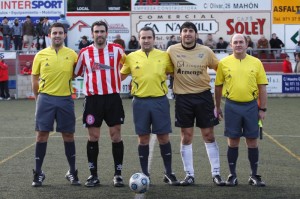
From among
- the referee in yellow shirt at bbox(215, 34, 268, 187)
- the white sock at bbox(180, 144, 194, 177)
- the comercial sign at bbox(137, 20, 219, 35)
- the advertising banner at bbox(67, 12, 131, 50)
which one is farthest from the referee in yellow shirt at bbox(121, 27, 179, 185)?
the advertising banner at bbox(67, 12, 131, 50)

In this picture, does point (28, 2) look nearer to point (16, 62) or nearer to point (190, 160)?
point (16, 62)

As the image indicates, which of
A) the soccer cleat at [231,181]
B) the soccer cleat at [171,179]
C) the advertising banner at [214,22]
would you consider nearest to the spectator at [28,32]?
the advertising banner at [214,22]

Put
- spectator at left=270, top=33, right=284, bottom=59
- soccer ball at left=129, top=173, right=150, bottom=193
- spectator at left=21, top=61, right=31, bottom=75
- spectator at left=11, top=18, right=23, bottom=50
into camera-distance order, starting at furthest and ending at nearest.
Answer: spectator at left=11, top=18, right=23, bottom=50 < spectator at left=270, top=33, right=284, bottom=59 < spectator at left=21, top=61, right=31, bottom=75 < soccer ball at left=129, top=173, right=150, bottom=193

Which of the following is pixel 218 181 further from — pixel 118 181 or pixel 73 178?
pixel 73 178

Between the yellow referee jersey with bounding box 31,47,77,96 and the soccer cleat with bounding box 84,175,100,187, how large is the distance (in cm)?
109

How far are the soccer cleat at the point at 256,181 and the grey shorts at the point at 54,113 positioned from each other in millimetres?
2298

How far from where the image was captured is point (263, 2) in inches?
1405

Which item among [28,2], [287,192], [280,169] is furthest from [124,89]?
[287,192]

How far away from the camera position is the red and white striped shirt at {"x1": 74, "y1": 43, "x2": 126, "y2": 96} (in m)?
9.17

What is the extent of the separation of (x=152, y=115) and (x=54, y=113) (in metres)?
1.22

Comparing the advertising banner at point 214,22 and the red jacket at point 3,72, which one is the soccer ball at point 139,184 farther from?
the advertising banner at point 214,22

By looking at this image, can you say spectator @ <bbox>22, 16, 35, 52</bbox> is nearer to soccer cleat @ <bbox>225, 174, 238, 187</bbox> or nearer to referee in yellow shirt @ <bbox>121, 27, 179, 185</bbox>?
referee in yellow shirt @ <bbox>121, 27, 179, 185</bbox>

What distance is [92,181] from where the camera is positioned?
30.1ft

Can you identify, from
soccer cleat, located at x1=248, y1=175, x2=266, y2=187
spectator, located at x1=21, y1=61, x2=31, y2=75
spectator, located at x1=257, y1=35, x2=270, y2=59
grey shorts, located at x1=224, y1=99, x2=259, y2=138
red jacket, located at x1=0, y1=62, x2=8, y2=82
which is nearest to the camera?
soccer cleat, located at x1=248, y1=175, x2=266, y2=187
